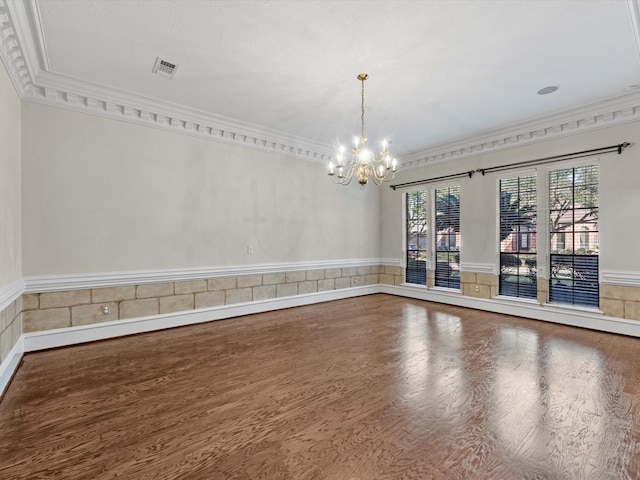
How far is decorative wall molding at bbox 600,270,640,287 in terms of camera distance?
4109 mm

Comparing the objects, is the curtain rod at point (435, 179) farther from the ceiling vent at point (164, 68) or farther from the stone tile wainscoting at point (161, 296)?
the ceiling vent at point (164, 68)

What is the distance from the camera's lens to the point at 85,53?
123 inches

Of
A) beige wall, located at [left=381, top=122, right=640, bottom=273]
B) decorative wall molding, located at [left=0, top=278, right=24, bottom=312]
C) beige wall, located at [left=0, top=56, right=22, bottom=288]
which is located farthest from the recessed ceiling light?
decorative wall molding, located at [left=0, top=278, right=24, bottom=312]

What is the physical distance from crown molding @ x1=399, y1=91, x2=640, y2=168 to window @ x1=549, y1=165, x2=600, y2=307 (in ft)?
2.06

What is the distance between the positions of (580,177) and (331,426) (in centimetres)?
514

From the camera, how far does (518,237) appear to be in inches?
209

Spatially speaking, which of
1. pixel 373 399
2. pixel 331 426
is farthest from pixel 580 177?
pixel 331 426

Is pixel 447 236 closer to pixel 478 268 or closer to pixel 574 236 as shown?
pixel 478 268

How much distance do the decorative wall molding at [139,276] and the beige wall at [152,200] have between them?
81mm

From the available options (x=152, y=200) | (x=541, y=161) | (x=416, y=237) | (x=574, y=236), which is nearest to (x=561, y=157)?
(x=541, y=161)

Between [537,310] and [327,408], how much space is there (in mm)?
4393

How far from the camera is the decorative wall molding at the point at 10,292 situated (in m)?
2.66

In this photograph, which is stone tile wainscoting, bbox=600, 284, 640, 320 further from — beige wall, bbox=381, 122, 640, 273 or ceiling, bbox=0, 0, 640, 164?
ceiling, bbox=0, 0, 640, 164

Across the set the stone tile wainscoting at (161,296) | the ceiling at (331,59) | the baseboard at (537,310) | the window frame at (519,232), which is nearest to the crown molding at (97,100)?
the ceiling at (331,59)
